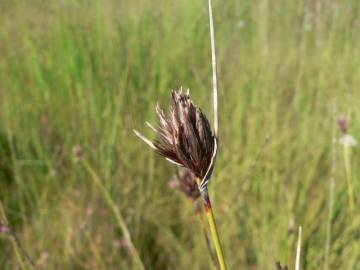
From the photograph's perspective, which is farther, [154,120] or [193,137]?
[154,120]

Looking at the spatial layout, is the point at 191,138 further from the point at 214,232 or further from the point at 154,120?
the point at 154,120

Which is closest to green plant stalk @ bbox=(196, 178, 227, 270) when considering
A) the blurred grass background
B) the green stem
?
the green stem

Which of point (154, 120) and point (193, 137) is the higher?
point (154, 120)

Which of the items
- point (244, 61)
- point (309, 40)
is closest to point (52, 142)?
point (244, 61)

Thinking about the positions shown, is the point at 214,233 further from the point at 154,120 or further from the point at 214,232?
the point at 154,120

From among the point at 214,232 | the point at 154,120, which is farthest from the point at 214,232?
the point at 154,120

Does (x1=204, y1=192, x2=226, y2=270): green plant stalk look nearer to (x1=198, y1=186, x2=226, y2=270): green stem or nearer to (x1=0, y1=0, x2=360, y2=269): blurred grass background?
(x1=198, y1=186, x2=226, y2=270): green stem

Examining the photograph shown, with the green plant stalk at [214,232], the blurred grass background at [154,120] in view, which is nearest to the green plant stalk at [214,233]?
the green plant stalk at [214,232]
